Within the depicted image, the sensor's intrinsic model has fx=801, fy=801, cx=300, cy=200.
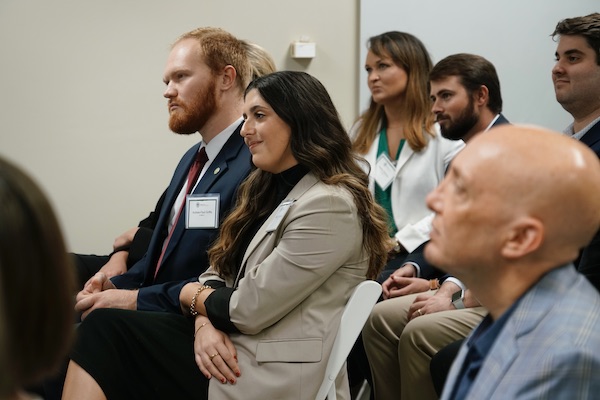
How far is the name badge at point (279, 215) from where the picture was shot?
247 centimetres

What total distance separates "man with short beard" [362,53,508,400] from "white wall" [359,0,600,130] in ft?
3.69

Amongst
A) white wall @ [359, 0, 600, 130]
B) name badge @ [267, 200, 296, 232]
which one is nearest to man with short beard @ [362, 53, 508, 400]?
name badge @ [267, 200, 296, 232]

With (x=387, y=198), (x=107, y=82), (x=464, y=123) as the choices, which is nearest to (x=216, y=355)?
(x=387, y=198)

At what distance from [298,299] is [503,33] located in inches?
119

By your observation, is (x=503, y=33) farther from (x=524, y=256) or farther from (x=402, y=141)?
(x=524, y=256)

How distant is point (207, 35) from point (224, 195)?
775 mm

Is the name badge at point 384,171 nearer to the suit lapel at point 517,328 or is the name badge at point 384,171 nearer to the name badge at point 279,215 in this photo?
the name badge at point 279,215

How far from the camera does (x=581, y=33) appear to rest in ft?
10.3

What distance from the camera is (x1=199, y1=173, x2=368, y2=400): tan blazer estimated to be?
92.7 inches

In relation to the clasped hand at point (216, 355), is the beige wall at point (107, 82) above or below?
above

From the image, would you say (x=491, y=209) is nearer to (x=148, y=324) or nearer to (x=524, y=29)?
(x=148, y=324)

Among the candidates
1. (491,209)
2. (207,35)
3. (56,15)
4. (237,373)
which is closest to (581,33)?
(207,35)

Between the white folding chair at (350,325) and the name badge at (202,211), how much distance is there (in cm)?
77

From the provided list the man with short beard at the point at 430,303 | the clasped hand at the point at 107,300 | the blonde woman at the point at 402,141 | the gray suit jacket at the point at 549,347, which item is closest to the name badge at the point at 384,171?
the blonde woman at the point at 402,141
